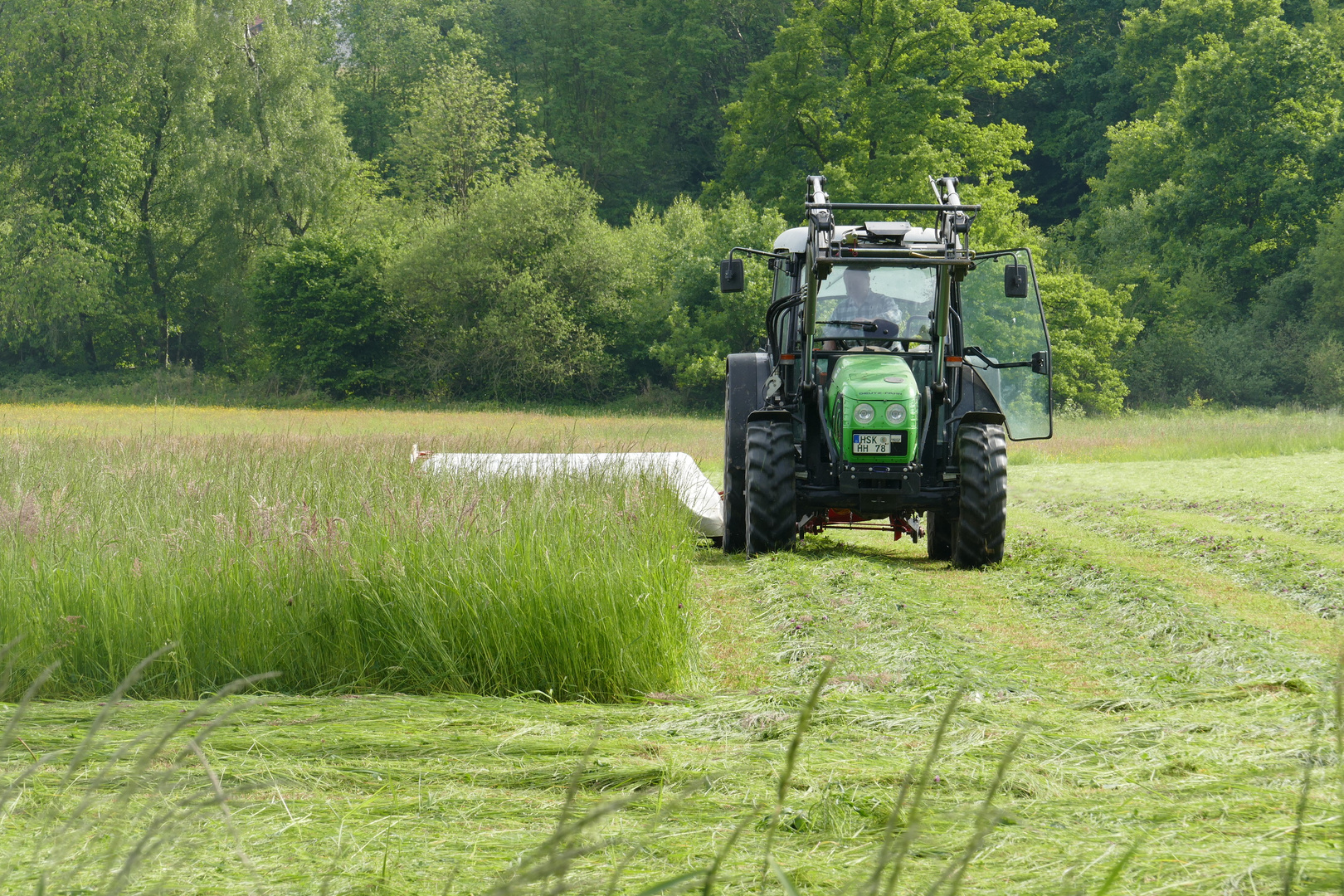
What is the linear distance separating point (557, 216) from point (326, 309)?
785 cm

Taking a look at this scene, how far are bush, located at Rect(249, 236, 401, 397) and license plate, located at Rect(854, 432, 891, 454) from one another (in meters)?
30.3

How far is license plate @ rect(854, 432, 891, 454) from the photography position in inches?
320

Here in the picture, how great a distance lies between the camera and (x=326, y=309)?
36812 mm

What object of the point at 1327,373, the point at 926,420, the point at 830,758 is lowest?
the point at 830,758

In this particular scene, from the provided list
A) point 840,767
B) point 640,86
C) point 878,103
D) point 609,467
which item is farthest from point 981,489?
point 640,86

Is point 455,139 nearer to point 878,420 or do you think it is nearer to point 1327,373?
point 1327,373

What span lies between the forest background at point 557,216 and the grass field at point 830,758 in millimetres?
25270

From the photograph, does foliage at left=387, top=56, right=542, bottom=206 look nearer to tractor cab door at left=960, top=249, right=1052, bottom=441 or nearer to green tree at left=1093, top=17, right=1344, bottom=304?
tractor cab door at left=960, top=249, right=1052, bottom=441

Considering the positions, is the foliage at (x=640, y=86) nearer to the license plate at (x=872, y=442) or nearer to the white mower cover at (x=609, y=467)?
the white mower cover at (x=609, y=467)

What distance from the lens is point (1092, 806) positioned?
10.4 feet

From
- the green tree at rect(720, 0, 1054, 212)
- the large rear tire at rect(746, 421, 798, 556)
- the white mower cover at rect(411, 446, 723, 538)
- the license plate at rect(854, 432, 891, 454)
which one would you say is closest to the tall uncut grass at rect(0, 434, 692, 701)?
the white mower cover at rect(411, 446, 723, 538)

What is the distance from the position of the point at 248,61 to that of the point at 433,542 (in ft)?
125

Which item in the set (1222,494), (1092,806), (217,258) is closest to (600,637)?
(1092,806)

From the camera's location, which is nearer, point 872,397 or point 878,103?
point 872,397
